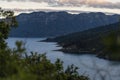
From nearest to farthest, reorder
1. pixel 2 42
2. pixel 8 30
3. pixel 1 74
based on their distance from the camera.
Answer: pixel 1 74, pixel 2 42, pixel 8 30

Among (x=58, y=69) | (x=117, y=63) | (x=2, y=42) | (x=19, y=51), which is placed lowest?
(x=58, y=69)

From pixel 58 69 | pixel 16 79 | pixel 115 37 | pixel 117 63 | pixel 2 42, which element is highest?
pixel 115 37

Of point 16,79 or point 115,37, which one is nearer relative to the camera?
point 115,37

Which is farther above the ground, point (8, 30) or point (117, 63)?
point (117, 63)

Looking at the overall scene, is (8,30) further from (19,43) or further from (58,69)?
(19,43)

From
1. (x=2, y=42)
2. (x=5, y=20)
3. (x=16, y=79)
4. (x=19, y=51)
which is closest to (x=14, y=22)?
(x=5, y=20)

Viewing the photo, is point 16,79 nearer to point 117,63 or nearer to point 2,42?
point 117,63

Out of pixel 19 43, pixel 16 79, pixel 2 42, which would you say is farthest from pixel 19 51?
pixel 2 42

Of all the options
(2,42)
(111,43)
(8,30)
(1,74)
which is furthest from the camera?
(8,30)

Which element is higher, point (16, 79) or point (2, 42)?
point (16, 79)
